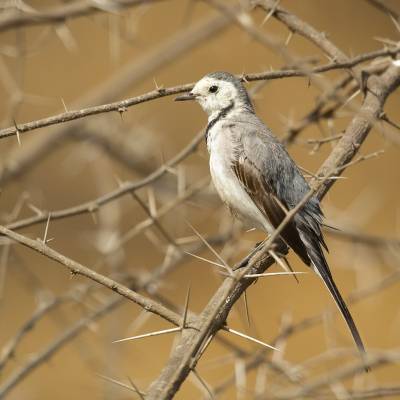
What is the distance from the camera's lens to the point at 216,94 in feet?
14.0

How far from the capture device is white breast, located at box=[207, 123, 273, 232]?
3807 mm

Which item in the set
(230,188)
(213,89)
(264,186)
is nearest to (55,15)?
(213,89)

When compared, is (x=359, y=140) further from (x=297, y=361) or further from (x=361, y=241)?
(x=297, y=361)

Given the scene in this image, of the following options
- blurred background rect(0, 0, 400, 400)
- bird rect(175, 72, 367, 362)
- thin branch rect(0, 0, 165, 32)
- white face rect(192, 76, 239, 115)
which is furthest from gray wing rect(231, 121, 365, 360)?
blurred background rect(0, 0, 400, 400)

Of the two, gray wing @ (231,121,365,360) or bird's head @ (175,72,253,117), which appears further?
bird's head @ (175,72,253,117)

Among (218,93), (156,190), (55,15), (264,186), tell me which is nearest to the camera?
(264,186)

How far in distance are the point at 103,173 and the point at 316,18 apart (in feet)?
11.3

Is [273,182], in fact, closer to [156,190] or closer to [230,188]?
[230,188]

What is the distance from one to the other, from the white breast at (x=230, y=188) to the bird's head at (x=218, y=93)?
1.21ft

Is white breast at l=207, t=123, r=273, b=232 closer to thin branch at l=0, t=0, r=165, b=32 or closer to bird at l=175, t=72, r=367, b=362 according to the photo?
bird at l=175, t=72, r=367, b=362

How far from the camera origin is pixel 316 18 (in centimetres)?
846

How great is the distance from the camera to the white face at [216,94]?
13.9 ft

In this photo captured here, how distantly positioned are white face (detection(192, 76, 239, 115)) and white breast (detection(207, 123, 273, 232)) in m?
0.37

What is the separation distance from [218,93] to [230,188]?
0.67 metres
